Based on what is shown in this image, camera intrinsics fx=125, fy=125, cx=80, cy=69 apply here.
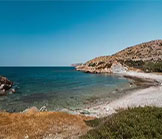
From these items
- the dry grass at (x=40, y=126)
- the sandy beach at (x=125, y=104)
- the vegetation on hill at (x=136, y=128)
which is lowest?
the sandy beach at (x=125, y=104)

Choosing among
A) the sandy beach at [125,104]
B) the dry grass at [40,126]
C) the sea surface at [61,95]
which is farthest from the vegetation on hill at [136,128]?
the sea surface at [61,95]

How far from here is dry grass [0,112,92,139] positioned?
23.7 ft

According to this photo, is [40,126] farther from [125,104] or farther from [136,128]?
[125,104]

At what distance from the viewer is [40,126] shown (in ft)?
26.9

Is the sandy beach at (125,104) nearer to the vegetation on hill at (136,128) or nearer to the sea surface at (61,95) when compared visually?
the sea surface at (61,95)

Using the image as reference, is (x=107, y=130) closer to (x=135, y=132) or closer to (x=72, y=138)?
(x=135, y=132)

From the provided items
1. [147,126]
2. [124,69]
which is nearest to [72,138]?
[147,126]

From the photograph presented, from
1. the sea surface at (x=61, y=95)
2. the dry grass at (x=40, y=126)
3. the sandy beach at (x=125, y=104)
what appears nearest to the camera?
the dry grass at (x=40, y=126)

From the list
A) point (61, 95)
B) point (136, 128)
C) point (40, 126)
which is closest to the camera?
point (136, 128)

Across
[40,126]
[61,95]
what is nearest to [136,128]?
[40,126]

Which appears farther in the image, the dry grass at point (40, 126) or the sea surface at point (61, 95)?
the sea surface at point (61, 95)

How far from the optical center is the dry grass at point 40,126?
7223mm

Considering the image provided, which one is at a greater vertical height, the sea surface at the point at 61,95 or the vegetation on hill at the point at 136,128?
the vegetation on hill at the point at 136,128

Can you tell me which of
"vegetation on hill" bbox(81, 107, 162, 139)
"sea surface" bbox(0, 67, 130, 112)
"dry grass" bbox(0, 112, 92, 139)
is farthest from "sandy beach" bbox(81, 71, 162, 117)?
"vegetation on hill" bbox(81, 107, 162, 139)
